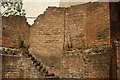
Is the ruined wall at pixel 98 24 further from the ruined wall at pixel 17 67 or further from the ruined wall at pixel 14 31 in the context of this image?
the ruined wall at pixel 14 31

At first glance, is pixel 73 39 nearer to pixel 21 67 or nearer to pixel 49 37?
pixel 49 37

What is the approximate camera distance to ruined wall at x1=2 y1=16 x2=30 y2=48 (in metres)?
12.1

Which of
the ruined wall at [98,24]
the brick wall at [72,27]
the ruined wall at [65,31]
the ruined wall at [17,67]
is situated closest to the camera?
the ruined wall at [98,24]

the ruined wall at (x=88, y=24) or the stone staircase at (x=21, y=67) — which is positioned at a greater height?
the ruined wall at (x=88, y=24)

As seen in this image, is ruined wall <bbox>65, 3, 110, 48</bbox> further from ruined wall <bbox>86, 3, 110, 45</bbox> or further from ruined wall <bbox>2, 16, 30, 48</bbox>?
ruined wall <bbox>2, 16, 30, 48</bbox>

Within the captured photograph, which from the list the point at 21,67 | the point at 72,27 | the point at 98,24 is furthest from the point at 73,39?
the point at 21,67

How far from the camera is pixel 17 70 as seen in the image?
10.5 metres

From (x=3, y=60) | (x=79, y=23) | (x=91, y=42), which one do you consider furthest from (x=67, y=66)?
(x=3, y=60)

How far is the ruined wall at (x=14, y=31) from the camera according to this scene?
12078mm

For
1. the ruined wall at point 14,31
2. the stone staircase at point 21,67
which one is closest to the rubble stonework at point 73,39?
the ruined wall at point 14,31

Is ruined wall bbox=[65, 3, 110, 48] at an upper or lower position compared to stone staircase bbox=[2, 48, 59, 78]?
upper

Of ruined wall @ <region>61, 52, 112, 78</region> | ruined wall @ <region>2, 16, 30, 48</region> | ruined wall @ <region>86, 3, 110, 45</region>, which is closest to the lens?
ruined wall @ <region>61, 52, 112, 78</region>

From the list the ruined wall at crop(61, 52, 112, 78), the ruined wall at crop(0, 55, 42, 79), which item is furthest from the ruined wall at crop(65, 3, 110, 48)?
the ruined wall at crop(0, 55, 42, 79)

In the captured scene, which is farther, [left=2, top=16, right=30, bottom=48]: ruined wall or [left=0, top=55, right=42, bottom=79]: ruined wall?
[left=2, top=16, right=30, bottom=48]: ruined wall
